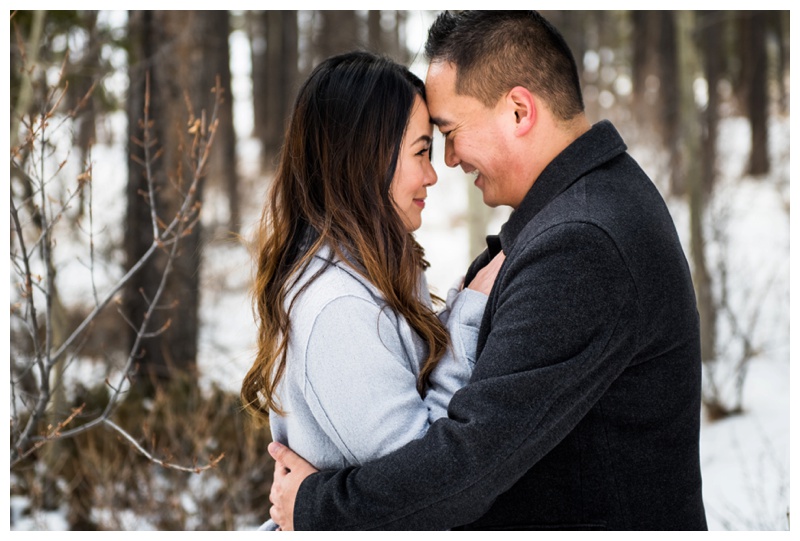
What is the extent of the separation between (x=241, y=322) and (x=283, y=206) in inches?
345

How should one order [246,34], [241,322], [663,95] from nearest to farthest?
[241,322] < [663,95] < [246,34]

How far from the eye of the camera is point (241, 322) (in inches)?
426

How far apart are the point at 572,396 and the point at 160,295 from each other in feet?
11.4

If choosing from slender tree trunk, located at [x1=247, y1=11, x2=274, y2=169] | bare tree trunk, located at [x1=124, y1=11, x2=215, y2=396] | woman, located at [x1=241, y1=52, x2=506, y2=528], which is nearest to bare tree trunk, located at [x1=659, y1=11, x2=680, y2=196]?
slender tree trunk, located at [x1=247, y1=11, x2=274, y2=169]

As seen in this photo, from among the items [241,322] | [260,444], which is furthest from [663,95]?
[260,444]

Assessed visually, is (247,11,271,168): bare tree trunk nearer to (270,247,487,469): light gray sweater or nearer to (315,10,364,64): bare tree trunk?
(315,10,364,64): bare tree trunk

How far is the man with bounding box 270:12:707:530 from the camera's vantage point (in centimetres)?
178

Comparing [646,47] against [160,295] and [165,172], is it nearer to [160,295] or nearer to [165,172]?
[165,172]

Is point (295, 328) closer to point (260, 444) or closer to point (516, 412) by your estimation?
point (516, 412)

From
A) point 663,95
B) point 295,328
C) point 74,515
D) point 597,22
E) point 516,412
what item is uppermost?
point 597,22

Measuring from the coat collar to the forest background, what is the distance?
0.57m

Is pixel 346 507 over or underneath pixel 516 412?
underneath

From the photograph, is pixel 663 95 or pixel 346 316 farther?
pixel 663 95

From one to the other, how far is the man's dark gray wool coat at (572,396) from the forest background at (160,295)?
0.77 m
